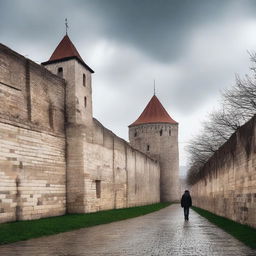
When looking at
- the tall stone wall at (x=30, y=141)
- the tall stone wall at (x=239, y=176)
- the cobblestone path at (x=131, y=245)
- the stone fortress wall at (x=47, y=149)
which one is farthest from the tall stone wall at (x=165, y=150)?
the cobblestone path at (x=131, y=245)

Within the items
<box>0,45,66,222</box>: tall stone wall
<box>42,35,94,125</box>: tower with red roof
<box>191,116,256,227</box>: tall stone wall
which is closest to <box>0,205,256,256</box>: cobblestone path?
<box>191,116,256,227</box>: tall stone wall

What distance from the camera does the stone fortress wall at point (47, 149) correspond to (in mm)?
15945

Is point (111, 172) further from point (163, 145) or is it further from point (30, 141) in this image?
point (163, 145)

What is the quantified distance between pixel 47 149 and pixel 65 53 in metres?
6.47

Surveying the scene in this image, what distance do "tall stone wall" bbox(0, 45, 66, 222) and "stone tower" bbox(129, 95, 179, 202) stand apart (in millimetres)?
35470

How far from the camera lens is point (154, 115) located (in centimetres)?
5862

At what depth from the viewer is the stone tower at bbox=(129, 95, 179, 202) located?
2172 inches

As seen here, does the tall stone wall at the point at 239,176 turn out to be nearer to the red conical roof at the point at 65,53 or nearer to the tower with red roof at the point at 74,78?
the tower with red roof at the point at 74,78

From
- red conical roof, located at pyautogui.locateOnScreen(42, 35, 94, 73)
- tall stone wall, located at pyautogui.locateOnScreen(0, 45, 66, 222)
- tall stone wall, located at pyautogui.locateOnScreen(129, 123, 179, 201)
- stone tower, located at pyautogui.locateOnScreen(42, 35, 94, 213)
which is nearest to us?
tall stone wall, located at pyautogui.locateOnScreen(0, 45, 66, 222)

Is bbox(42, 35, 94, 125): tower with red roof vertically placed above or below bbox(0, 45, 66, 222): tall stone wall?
above

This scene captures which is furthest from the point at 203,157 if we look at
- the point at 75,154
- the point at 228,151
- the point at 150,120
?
the point at 228,151

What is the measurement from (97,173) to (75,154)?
3.08m

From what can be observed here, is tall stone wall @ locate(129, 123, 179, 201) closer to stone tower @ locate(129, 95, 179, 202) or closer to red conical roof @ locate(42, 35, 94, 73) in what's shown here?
stone tower @ locate(129, 95, 179, 202)

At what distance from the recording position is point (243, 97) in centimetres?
2261
